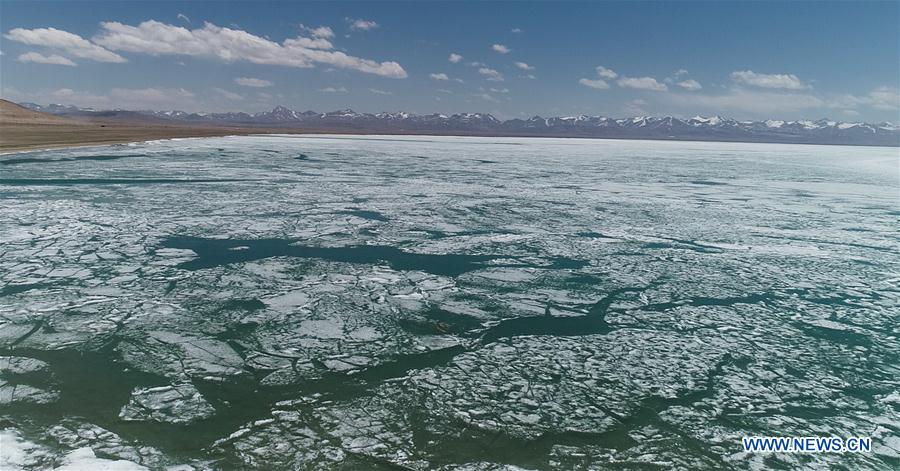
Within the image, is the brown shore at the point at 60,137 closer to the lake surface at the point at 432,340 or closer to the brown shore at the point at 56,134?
the brown shore at the point at 56,134

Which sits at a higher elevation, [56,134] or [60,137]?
[56,134]

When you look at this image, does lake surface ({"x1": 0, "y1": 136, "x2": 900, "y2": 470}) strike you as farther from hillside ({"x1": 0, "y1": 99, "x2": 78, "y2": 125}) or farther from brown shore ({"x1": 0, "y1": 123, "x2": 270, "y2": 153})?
Answer: hillside ({"x1": 0, "y1": 99, "x2": 78, "y2": 125})

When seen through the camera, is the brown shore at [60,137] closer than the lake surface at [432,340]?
No

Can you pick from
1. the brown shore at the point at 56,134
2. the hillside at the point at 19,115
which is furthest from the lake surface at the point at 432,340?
the hillside at the point at 19,115

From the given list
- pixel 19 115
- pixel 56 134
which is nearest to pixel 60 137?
pixel 56 134

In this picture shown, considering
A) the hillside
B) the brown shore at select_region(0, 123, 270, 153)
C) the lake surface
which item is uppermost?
the hillside

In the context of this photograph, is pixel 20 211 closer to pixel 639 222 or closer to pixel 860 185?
pixel 639 222

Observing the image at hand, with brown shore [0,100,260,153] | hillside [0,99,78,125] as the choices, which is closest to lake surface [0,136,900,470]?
brown shore [0,100,260,153]

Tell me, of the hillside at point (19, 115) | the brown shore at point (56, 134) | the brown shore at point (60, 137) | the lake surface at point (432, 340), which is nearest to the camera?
the lake surface at point (432, 340)

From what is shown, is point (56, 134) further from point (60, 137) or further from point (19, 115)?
point (19, 115)
